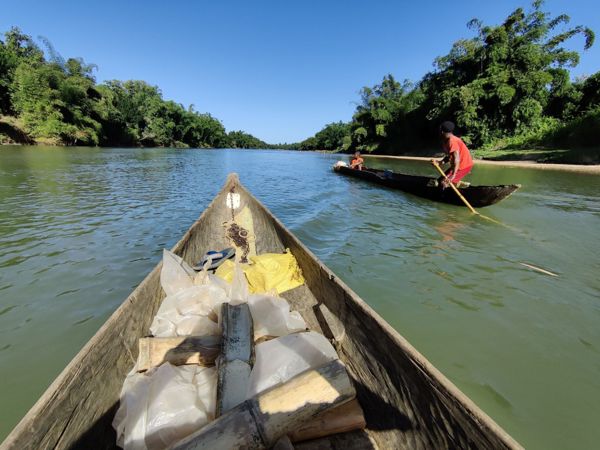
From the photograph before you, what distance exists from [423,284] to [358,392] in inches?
99.9


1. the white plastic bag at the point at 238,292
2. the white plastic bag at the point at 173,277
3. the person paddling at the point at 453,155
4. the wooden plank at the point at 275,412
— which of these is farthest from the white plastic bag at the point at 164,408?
the person paddling at the point at 453,155

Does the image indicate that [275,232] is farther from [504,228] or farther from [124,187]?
[124,187]

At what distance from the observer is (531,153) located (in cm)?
2509

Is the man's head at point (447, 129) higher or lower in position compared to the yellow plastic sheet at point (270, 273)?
higher

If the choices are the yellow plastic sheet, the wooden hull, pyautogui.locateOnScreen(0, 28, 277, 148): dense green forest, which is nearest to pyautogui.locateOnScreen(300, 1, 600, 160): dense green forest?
the wooden hull

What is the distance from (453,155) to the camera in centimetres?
796

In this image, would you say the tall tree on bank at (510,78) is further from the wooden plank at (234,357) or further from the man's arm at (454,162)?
the wooden plank at (234,357)

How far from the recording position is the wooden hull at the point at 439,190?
739cm

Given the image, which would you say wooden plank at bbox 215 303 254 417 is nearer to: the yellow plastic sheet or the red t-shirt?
the yellow plastic sheet

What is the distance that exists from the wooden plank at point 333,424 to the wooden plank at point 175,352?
76 cm

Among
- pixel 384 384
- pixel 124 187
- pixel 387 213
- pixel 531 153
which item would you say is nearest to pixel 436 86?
pixel 531 153

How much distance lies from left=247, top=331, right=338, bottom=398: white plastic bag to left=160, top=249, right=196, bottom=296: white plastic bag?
1199 mm

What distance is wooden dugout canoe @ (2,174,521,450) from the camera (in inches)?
47.4

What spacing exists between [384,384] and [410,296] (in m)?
2.22
